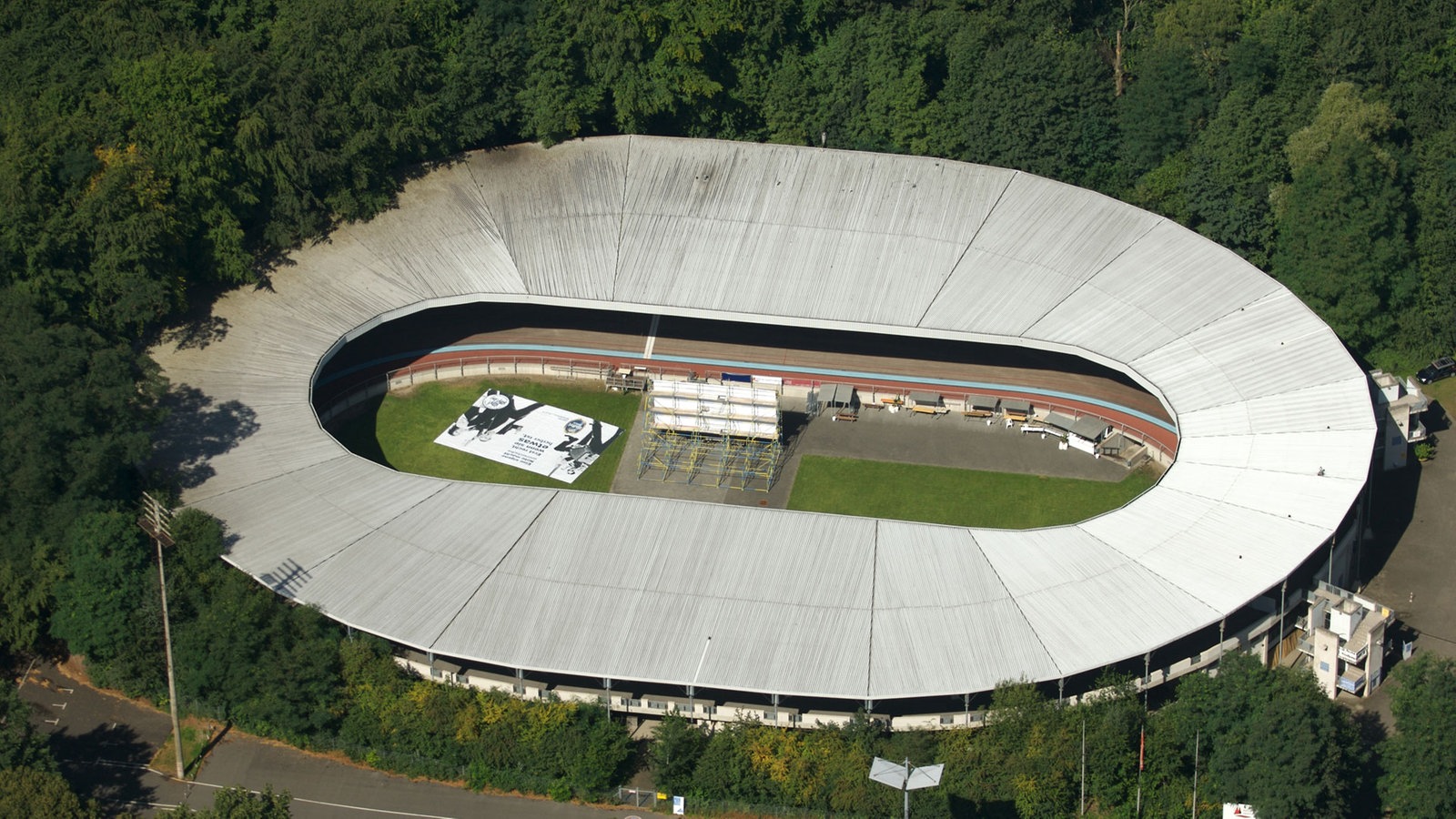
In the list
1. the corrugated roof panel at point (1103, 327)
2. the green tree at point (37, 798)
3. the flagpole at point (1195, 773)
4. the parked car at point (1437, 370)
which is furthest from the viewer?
the parked car at point (1437, 370)

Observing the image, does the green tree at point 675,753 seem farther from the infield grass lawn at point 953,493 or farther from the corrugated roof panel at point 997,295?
the corrugated roof panel at point 997,295

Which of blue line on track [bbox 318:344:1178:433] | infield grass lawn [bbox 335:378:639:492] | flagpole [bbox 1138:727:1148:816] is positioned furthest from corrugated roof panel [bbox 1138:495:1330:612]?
infield grass lawn [bbox 335:378:639:492]

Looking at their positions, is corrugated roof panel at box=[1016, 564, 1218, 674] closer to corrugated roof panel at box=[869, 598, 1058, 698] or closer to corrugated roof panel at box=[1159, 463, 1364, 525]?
corrugated roof panel at box=[869, 598, 1058, 698]

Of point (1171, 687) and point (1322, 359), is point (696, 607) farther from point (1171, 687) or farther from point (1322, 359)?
point (1322, 359)

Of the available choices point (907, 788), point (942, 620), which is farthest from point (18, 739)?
point (942, 620)

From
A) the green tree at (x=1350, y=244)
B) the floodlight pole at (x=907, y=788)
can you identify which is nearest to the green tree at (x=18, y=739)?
the floodlight pole at (x=907, y=788)

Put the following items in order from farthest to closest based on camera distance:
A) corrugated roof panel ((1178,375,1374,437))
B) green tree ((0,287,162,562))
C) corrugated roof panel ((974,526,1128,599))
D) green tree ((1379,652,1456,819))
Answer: corrugated roof panel ((1178,375,1374,437)) → green tree ((0,287,162,562)) → corrugated roof panel ((974,526,1128,599)) → green tree ((1379,652,1456,819))
